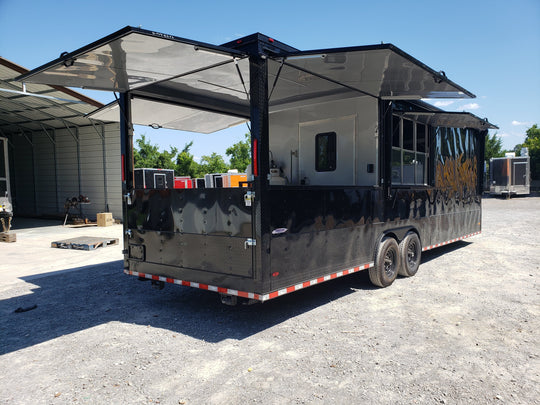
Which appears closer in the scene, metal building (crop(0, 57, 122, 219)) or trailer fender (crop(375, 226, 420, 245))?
trailer fender (crop(375, 226, 420, 245))

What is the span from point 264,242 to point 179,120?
3.96m

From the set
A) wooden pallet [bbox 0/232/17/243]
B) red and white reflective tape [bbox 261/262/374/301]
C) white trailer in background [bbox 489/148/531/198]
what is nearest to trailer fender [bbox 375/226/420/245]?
red and white reflective tape [bbox 261/262/374/301]

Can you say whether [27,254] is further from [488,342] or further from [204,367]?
[488,342]

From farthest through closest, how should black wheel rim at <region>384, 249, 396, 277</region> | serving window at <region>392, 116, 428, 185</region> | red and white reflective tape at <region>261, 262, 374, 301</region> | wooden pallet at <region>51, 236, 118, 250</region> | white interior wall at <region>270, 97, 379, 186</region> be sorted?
wooden pallet at <region>51, 236, 118, 250</region>, serving window at <region>392, 116, 428, 185</region>, black wheel rim at <region>384, 249, 396, 277</region>, white interior wall at <region>270, 97, 379, 186</region>, red and white reflective tape at <region>261, 262, 374, 301</region>

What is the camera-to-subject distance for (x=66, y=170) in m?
19.1

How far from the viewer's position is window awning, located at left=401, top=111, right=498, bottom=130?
22.7 ft

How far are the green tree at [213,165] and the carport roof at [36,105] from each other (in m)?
19.7

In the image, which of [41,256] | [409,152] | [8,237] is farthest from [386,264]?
[8,237]

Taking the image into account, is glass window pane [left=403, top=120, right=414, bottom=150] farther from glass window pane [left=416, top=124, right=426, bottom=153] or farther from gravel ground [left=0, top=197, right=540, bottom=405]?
gravel ground [left=0, top=197, right=540, bottom=405]

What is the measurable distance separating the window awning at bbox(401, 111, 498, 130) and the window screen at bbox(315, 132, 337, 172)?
1.31 m

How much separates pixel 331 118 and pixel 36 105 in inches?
557

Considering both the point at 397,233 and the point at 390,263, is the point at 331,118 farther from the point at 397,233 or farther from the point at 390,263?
the point at 390,263

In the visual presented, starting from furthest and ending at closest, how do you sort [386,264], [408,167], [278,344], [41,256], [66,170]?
1. [66,170]
2. [41,256]
3. [408,167]
4. [386,264]
5. [278,344]

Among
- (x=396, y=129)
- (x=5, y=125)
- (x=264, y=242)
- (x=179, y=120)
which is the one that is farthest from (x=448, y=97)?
(x=5, y=125)
